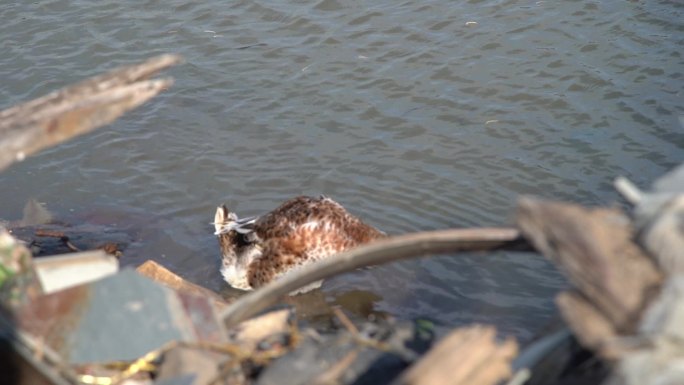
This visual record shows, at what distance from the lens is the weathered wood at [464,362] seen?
2.37 meters

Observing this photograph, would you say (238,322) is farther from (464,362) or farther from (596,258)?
(596,258)

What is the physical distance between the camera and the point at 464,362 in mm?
2400

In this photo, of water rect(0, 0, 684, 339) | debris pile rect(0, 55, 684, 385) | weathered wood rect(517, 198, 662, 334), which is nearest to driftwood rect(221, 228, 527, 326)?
debris pile rect(0, 55, 684, 385)

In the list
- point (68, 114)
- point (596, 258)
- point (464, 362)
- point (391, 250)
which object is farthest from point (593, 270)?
point (68, 114)

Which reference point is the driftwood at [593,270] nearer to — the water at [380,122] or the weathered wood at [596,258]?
the weathered wood at [596,258]

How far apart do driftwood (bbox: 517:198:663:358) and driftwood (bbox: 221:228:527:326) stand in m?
0.39

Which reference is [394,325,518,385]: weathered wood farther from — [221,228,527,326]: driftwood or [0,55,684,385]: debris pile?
[221,228,527,326]: driftwood

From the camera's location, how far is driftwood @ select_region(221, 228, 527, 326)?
2807 millimetres

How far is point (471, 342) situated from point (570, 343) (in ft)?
1.91

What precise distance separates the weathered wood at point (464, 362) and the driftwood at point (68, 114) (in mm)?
1336

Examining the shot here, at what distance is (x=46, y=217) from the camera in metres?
7.05

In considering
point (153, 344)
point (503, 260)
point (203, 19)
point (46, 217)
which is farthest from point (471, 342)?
point (203, 19)

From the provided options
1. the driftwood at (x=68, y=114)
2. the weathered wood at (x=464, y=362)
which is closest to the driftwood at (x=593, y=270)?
the weathered wood at (x=464, y=362)

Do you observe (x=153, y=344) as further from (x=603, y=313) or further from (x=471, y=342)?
(x=603, y=313)
